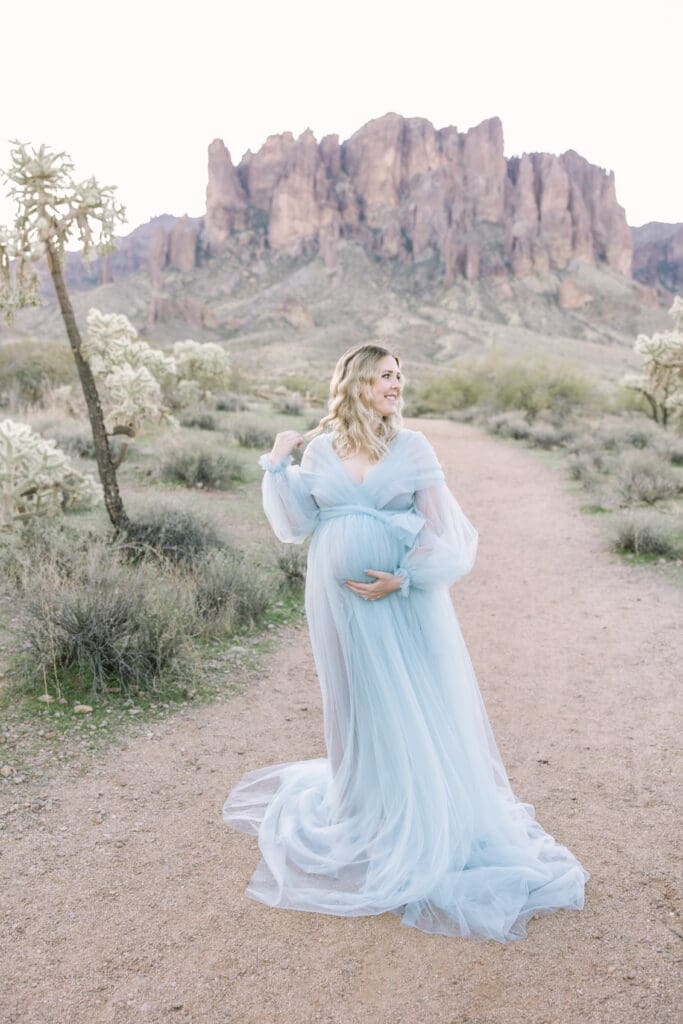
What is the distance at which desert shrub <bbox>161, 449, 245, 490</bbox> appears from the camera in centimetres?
1071

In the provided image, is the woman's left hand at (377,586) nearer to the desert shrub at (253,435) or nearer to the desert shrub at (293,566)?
the desert shrub at (293,566)

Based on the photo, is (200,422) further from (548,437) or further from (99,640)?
(99,640)

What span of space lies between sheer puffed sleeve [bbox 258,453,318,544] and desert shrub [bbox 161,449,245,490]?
24.6 ft

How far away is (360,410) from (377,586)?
72 cm

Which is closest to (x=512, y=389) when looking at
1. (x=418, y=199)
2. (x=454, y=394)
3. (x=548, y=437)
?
(x=454, y=394)

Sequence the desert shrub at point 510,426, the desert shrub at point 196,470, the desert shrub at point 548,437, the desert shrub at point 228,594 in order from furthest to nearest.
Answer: the desert shrub at point 510,426, the desert shrub at point 548,437, the desert shrub at point 196,470, the desert shrub at point 228,594

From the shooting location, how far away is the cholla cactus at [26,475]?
280 inches

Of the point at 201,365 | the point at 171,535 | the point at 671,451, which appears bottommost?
the point at 671,451

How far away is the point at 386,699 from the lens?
10.1ft

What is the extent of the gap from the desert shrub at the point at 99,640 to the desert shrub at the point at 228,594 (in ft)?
2.25

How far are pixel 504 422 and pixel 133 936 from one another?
19167mm

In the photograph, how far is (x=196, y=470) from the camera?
10.7 meters

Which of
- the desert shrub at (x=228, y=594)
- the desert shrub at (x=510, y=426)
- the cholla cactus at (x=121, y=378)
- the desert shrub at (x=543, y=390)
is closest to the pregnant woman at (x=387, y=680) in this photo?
the desert shrub at (x=228, y=594)

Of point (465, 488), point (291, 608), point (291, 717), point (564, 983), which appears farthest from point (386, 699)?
point (465, 488)
